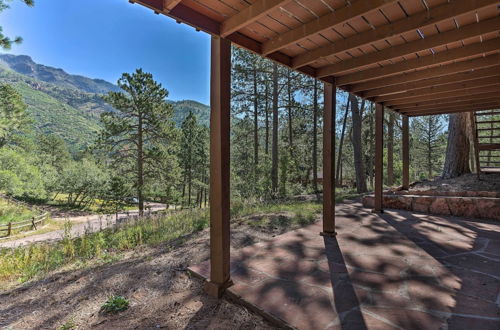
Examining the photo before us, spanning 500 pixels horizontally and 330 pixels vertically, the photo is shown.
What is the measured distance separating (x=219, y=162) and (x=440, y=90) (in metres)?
3.77

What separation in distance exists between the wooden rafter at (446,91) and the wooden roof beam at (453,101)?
0.34 metres

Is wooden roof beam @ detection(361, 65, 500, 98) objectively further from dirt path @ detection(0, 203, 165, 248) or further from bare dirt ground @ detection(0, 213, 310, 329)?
dirt path @ detection(0, 203, 165, 248)

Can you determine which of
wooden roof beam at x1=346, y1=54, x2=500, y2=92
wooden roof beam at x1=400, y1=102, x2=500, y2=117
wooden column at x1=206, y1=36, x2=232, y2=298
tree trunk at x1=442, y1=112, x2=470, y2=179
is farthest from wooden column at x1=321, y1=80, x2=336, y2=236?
tree trunk at x1=442, y1=112, x2=470, y2=179

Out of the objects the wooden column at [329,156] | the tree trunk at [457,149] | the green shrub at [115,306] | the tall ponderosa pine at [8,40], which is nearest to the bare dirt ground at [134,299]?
the green shrub at [115,306]

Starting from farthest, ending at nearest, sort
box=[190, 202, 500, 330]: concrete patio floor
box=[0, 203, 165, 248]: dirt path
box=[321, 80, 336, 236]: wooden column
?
box=[0, 203, 165, 248]: dirt path → box=[321, 80, 336, 236]: wooden column → box=[190, 202, 500, 330]: concrete patio floor

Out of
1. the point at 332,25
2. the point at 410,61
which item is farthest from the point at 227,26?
the point at 410,61

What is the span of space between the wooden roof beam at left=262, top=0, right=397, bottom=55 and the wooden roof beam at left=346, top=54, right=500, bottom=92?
6.10 feet

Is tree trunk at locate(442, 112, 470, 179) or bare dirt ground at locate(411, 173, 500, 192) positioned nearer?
bare dirt ground at locate(411, 173, 500, 192)

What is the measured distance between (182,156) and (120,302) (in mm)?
24558

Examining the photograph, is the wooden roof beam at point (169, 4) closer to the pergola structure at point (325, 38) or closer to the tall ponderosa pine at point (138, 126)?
the pergola structure at point (325, 38)

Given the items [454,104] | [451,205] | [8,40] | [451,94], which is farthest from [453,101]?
[8,40]

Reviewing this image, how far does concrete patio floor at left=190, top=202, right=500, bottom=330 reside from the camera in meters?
1.68

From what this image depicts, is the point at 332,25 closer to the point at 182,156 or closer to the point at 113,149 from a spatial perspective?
the point at 113,149

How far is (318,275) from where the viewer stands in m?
2.32
